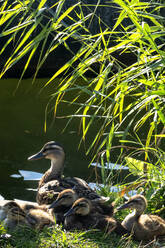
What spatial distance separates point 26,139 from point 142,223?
12.4ft

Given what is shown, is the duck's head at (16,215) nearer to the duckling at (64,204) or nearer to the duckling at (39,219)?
the duckling at (39,219)

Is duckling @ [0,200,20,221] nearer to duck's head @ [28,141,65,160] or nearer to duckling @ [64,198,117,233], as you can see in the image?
duckling @ [64,198,117,233]

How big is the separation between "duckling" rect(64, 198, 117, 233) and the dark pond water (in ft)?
6.36

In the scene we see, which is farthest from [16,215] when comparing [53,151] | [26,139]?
[26,139]

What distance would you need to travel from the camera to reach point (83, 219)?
4168mm

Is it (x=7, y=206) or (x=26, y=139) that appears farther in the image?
(x=26, y=139)

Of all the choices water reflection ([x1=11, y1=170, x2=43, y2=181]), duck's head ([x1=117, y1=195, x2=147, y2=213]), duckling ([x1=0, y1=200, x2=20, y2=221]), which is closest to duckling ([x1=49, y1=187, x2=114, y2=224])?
duck's head ([x1=117, y1=195, x2=147, y2=213])

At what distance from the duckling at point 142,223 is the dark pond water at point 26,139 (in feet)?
6.16

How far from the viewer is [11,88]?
951cm

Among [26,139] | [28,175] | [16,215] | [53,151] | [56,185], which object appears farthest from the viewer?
[26,139]

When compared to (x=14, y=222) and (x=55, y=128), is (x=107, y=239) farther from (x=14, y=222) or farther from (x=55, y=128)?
(x=55, y=128)

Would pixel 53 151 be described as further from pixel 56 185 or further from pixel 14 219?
pixel 14 219

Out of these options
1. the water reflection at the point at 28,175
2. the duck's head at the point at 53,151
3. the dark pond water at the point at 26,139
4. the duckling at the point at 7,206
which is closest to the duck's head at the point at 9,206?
the duckling at the point at 7,206

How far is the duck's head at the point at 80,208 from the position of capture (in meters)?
4.15
